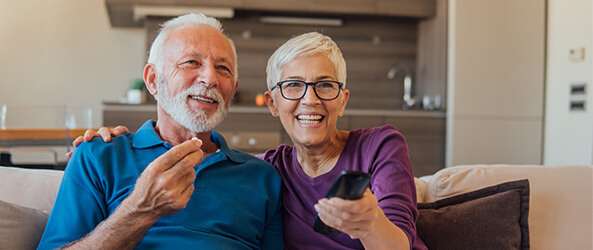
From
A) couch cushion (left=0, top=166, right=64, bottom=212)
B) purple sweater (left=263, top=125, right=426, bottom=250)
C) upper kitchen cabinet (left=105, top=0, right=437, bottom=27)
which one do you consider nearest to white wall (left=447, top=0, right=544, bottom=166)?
upper kitchen cabinet (left=105, top=0, right=437, bottom=27)

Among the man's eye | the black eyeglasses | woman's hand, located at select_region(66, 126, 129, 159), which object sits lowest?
woman's hand, located at select_region(66, 126, 129, 159)

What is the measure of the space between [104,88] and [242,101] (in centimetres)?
116

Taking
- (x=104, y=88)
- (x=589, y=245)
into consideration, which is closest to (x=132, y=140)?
(x=589, y=245)

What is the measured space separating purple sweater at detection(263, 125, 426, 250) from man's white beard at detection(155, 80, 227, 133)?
0.76ft

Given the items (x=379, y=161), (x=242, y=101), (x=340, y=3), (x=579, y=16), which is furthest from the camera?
(x=242, y=101)

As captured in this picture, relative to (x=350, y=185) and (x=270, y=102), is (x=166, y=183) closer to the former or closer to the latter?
(x=350, y=185)

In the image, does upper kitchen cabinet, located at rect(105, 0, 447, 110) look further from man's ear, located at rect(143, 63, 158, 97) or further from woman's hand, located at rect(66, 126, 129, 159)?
woman's hand, located at rect(66, 126, 129, 159)

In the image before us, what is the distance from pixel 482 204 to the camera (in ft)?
5.08

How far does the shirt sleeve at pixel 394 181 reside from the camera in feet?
3.84

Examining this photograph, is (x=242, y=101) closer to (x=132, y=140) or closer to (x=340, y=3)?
(x=340, y=3)

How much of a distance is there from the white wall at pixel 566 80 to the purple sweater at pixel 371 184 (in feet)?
9.42

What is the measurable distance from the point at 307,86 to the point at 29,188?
0.78m

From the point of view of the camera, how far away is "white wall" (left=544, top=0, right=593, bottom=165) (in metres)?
3.69

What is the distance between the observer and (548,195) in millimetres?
1675
